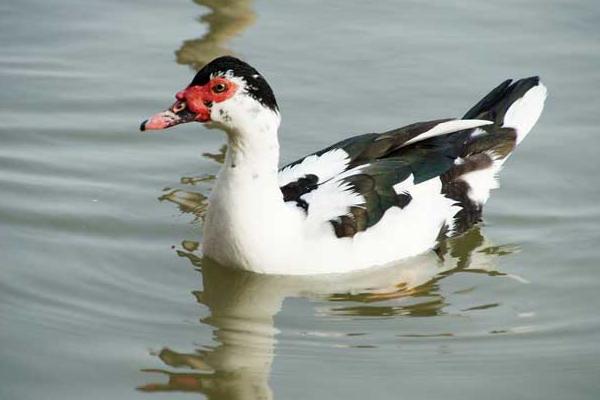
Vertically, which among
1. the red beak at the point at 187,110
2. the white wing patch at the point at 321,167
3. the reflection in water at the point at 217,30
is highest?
the reflection in water at the point at 217,30

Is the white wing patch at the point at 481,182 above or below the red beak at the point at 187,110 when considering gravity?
below

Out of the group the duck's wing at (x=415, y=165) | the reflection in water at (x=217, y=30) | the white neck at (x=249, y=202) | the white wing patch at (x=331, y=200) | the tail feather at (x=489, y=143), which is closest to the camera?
the white neck at (x=249, y=202)

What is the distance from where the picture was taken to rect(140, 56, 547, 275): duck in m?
7.19

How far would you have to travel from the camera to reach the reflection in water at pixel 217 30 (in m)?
10.3

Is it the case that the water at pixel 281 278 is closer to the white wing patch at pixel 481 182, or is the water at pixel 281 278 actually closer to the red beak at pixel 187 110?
Result: the white wing patch at pixel 481 182

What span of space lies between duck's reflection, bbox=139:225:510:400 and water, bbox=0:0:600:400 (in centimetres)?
1

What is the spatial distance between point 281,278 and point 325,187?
568 mm

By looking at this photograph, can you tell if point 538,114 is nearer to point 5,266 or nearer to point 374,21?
point 374,21

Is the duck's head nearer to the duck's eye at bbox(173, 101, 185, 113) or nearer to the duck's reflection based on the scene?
the duck's eye at bbox(173, 101, 185, 113)

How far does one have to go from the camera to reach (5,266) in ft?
24.4

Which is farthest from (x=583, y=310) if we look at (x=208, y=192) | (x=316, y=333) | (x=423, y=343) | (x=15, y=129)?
(x=15, y=129)

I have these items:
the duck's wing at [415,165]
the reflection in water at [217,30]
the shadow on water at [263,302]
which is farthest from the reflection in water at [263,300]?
the reflection in water at [217,30]

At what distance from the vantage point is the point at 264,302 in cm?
732

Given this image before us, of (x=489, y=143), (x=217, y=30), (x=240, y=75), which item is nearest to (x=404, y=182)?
(x=489, y=143)
